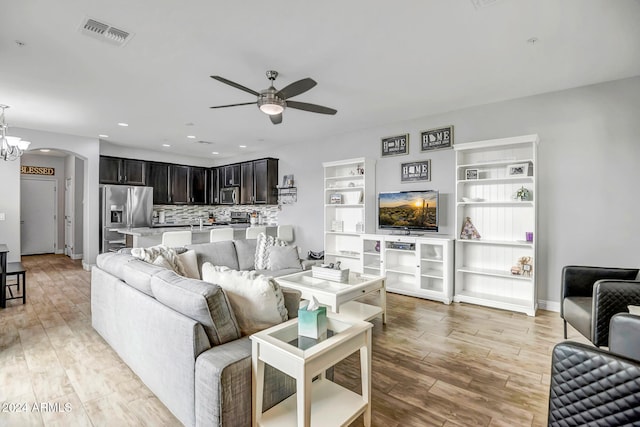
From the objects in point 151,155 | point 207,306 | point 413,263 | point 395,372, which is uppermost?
point 151,155

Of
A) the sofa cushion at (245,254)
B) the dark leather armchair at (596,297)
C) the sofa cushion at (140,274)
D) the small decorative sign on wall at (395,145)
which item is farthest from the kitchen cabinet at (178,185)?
the dark leather armchair at (596,297)

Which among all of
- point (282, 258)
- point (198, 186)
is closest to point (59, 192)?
point (198, 186)

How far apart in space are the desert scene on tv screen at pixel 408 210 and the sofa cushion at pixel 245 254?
84.1 inches

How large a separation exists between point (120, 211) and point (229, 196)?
243 cm

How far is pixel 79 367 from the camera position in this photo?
8.13 ft

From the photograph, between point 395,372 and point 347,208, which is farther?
point 347,208

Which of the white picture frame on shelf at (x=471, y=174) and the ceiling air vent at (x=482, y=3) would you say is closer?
the ceiling air vent at (x=482, y=3)

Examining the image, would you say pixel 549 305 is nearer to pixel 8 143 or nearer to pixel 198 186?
pixel 8 143

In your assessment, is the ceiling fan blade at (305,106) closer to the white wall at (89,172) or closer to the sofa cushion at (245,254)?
the sofa cushion at (245,254)

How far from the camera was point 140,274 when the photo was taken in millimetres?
2266

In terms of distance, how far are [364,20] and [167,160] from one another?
6940 millimetres

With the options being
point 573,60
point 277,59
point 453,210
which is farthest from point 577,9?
point 453,210

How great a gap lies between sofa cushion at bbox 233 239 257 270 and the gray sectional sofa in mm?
1882

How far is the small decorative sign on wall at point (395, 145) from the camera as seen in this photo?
5.09 metres
